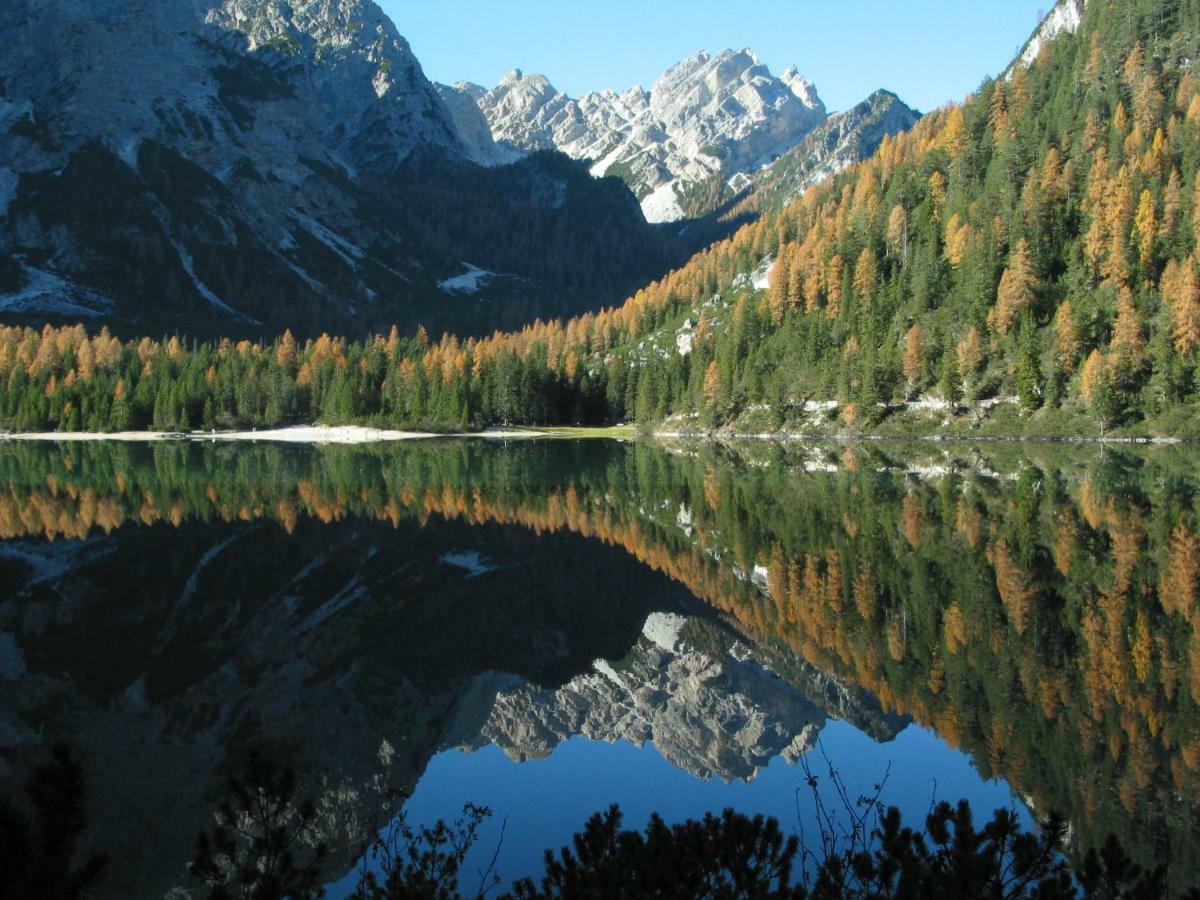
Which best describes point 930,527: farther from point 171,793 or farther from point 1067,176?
point 1067,176

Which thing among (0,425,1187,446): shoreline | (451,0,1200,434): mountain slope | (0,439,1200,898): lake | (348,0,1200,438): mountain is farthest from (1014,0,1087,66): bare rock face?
Answer: (0,439,1200,898): lake

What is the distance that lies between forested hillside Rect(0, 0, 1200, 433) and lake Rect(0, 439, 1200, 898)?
67.5 meters

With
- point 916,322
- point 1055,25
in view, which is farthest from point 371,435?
point 1055,25

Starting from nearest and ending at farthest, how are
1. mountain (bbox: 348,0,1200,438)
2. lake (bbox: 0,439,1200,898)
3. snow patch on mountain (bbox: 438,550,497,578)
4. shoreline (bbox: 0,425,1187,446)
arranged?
lake (bbox: 0,439,1200,898), snow patch on mountain (bbox: 438,550,497,578), mountain (bbox: 348,0,1200,438), shoreline (bbox: 0,425,1187,446)

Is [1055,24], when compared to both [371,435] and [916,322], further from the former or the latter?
[371,435]

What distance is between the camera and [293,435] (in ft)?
443

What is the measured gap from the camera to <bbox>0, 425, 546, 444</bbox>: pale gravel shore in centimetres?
12988

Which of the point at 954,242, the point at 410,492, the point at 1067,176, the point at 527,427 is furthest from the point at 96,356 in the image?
the point at 1067,176

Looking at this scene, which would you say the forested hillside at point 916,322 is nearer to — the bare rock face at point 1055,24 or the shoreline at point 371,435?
the shoreline at point 371,435

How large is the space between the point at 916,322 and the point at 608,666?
110375 millimetres

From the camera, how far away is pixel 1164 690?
1467 centimetres

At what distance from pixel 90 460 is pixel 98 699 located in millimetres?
73304

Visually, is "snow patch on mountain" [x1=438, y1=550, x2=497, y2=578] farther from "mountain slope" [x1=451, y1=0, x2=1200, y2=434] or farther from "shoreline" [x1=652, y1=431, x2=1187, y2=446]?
"mountain slope" [x1=451, y1=0, x2=1200, y2=434]

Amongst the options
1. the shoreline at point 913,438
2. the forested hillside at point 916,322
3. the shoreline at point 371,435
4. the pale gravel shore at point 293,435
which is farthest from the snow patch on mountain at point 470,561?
the pale gravel shore at point 293,435
